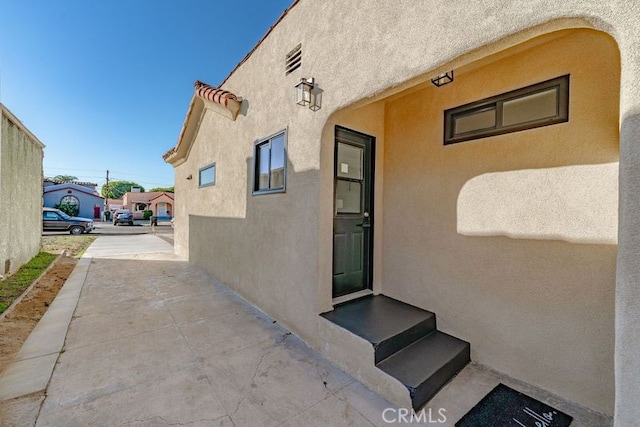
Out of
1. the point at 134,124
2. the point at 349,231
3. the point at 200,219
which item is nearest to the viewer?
the point at 349,231

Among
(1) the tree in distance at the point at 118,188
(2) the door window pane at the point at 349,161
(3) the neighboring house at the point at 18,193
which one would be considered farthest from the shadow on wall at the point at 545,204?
(1) the tree in distance at the point at 118,188

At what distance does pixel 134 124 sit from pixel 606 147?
97.3 feet

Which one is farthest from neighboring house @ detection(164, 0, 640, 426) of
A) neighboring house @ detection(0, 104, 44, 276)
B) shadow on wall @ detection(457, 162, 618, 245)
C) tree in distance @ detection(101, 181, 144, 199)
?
tree in distance @ detection(101, 181, 144, 199)

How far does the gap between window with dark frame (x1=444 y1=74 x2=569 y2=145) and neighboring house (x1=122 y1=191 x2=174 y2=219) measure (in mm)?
40796

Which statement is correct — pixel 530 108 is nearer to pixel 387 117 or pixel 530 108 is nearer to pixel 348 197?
pixel 387 117

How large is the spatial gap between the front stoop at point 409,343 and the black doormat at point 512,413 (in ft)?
1.19

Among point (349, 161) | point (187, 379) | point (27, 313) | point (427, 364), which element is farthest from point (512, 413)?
point (27, 313)

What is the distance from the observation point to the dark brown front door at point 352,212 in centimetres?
379

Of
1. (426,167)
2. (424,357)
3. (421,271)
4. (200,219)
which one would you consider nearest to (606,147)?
(426,167)

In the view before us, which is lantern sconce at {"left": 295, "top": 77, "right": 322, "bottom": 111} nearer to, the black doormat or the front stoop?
the front stoop

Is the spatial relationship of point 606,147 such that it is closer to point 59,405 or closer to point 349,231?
point 349,231

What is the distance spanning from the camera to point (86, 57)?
10.2 metres
